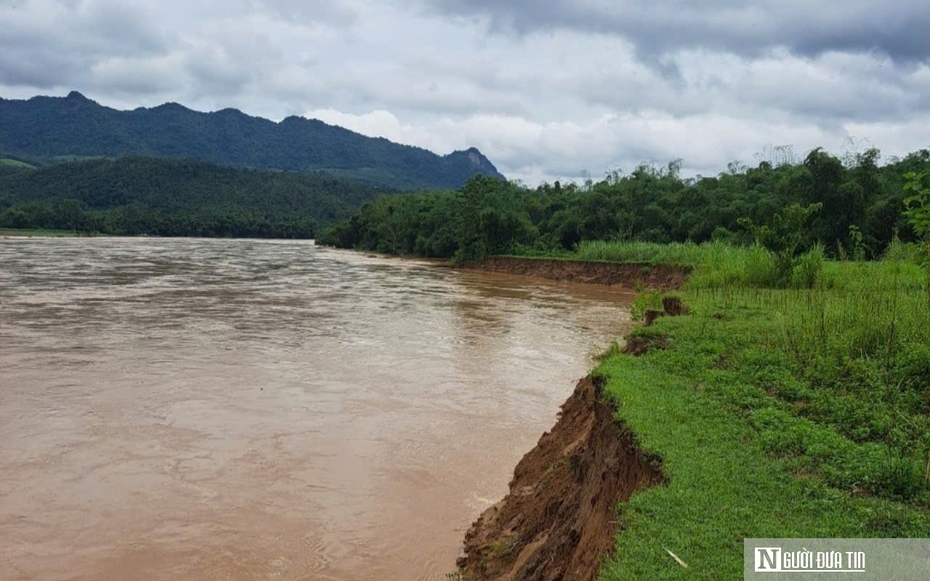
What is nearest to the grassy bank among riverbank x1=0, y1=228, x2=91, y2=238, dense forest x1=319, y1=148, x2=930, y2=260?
dense forest x1=319, y1=148, x2=930, y2=260

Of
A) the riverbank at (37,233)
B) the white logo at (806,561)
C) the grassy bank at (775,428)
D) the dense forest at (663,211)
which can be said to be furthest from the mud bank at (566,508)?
the riverbank at (37,233)

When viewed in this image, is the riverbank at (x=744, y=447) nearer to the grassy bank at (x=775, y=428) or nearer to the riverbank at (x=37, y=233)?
the grassy bank at (x=775, y=428)

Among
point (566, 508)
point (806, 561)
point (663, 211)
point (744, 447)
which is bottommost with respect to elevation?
point (566, 508)

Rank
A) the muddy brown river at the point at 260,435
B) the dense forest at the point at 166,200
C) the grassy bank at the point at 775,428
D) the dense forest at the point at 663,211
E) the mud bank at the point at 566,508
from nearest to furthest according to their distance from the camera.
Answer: the grassy bank at the point at 775,428, the mud bank at the point at 566,508, the muddy brown river at the point at 260,435, the dense forest at the point at 663,211, the dense forest at the point at 166,200

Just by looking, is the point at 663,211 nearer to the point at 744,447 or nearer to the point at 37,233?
the point at 744,447

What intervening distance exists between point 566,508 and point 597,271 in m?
39.0

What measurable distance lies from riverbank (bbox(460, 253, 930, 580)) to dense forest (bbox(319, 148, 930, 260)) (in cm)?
795

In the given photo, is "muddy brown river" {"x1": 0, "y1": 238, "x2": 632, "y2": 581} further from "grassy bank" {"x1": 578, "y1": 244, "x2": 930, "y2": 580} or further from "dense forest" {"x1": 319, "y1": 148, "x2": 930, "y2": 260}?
"dense forest" {"x1": 319, "y1": 148, "x2": 930, "y2": 260}

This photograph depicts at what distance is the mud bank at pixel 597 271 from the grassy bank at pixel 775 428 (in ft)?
68.3

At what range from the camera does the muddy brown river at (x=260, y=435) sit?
7219 mm

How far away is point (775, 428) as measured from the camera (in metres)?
5.76

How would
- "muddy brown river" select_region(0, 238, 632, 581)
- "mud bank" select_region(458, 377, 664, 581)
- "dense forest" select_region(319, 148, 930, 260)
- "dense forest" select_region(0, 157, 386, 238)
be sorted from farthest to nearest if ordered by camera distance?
"dense forest" select_region(0, 157, 386, 238)
"dense forest" select_region(319, 148, 930, 260)
"muddy brown river" select_region(0, 238, 632, 581)
"mud bank" select_region(458, 377, 664, 581)

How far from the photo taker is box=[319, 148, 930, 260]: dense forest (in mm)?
33188

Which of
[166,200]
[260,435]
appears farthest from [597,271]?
[166,200]
